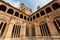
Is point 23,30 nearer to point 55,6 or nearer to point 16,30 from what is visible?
point 16,30

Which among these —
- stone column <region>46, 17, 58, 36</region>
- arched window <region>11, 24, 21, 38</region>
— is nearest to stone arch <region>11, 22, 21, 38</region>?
arched window <region>11, 24, 21, 38</region>

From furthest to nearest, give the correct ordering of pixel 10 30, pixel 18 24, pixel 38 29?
pixel 18 24
pixel 38 29
pixel 10 30

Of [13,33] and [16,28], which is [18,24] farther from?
[13,33]

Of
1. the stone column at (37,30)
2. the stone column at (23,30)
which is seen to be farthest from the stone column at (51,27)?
the stone column at (23,30)

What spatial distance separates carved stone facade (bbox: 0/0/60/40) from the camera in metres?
12.2

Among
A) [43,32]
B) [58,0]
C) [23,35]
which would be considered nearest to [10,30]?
[23,35]

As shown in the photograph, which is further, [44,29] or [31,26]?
[31,26]

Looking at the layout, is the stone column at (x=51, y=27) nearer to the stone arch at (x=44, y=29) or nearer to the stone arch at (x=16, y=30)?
the stone arch at (x=44, y=29)

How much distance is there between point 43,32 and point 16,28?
5.11 m

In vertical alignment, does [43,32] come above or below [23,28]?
below

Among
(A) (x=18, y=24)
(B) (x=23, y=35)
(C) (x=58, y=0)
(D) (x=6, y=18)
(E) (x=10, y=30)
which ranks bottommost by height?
(B) (x=23, y=35)

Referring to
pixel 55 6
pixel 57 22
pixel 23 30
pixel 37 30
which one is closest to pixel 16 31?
pixel 23 30

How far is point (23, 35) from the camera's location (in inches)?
537

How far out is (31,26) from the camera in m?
16.2
